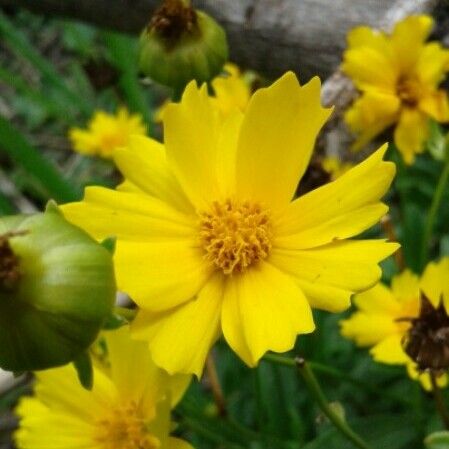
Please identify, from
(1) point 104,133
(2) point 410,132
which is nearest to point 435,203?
(2) point 410,132

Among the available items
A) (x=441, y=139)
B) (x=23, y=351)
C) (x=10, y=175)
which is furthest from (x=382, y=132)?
(x=10, y=175)

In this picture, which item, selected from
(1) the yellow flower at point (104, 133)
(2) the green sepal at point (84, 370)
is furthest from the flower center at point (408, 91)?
(1) the yellow flower at point (104, 133)

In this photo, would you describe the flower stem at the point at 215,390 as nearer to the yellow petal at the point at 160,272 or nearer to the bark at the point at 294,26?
the yellow petal at the point at 160,272

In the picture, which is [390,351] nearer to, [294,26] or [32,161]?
[294,26]

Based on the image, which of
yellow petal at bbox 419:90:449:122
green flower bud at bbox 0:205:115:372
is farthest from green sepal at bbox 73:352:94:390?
yellow petal at bbox 419:90:449:122

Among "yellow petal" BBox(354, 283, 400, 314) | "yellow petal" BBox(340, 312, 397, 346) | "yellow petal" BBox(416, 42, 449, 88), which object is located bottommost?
"yellow petal" BBox(340, 312, 397, 346)

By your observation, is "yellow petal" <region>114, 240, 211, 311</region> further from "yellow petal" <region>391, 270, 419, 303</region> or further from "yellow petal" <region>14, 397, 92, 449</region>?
"yellow petal" <region>391, 270, 419, 303</region>

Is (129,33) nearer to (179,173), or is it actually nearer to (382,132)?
(382,132)
